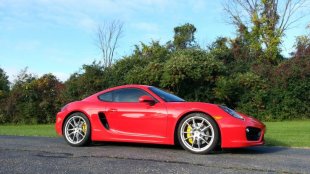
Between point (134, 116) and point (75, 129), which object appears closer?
point (134, 116)

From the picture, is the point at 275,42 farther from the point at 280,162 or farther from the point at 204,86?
the point at 280,162

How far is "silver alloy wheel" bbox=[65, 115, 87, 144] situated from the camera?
8027 mm

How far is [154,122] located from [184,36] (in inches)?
1437

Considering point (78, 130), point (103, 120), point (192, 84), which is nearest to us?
point (103, 120)

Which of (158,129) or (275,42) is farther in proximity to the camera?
(275,42)

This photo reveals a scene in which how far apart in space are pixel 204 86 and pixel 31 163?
54.7ft

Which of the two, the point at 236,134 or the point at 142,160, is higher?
the point at 236,134

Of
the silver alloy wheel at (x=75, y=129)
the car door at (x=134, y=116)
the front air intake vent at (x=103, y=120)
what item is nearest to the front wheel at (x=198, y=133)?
the car door at (x=134, y=116)

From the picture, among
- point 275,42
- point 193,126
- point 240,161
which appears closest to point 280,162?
point 240,161

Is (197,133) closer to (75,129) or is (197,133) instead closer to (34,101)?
(75,129)

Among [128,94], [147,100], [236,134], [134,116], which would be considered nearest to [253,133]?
[236,134]

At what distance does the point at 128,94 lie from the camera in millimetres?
8000

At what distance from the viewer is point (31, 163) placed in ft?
18.7

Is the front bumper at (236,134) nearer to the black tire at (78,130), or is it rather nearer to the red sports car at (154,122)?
the red sports car at (154,122)
